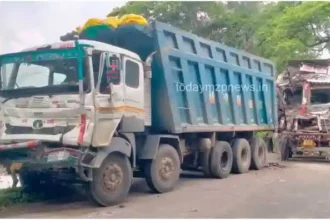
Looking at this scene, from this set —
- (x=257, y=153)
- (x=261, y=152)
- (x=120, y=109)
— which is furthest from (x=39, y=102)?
(x=261, y=152)

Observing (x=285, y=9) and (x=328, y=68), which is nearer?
(x=328, y=68)

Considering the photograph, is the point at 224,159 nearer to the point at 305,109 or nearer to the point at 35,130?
the point at 305,109

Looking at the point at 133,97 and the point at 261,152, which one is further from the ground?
the point at 133,97

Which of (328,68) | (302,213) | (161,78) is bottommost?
(302,213)

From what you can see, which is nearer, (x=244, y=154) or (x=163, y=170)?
(x=163, y=170)

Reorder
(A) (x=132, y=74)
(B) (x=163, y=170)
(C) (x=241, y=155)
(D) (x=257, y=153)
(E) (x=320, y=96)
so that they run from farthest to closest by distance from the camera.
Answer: (E) (x=320, y=96) < (D) (x=257, y=153) < (C) (x=241, y=155) < (B) (x=163, y=170) < (A) (x=132, y=74)

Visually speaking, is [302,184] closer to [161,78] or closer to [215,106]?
[215,106]

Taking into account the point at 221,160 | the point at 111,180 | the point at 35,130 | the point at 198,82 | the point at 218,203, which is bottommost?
the point at 218,203

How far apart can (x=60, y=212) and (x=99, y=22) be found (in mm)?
3339

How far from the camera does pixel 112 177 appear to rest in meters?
7.05

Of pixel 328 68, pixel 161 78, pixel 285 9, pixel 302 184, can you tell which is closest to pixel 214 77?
pixel 161 78

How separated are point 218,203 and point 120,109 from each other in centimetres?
202

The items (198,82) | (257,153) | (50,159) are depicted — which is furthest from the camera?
(257,153)

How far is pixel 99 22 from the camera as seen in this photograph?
8.41 m
